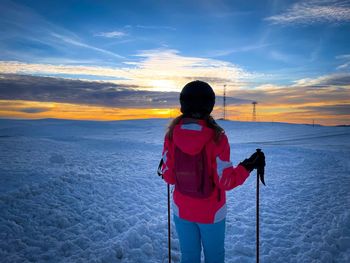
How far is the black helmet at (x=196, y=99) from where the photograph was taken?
2217 mm

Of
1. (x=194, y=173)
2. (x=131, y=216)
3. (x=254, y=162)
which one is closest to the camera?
(x=194, y=173)

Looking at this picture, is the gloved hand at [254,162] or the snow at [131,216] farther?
the snow at [131,216]

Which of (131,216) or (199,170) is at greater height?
→ (199,170)

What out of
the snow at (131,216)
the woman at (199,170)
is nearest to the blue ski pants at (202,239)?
the woman at (199,170)

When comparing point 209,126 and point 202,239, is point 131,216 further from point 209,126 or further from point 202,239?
point 209,126

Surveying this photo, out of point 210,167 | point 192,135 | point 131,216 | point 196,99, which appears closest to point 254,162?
point 210,167

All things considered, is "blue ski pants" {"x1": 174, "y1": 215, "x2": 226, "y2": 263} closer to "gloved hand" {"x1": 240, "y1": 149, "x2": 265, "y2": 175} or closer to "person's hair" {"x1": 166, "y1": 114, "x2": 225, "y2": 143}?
"gloved hand" {"x1": 240, "y1": 149, "x2": 265, "y2": 175}

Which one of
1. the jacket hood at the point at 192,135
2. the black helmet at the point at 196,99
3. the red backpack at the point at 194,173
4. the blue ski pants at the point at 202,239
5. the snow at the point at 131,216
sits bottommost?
the snow at the point at 131,216

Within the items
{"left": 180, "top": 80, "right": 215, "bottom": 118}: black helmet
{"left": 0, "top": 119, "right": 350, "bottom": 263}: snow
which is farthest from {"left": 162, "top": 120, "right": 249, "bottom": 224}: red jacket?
{"left": 0, "top": 119, "right": 350, "bottom": 263}: snow

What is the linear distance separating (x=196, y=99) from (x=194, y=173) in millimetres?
664

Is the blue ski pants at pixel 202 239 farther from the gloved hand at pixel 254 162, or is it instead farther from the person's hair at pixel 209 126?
the person's hair at pixel 209 126

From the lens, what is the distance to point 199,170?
218 centimetres

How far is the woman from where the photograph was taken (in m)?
2.12

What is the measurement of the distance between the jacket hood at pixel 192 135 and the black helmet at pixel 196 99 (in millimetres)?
106
